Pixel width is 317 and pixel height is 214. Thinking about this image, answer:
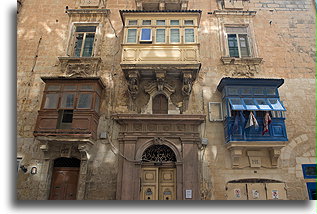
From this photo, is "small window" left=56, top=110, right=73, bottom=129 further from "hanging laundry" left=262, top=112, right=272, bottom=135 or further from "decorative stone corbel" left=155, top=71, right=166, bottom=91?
"hanging laundry" left=262, top=112, right=272, bottom=135

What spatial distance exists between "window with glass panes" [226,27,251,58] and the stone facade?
9.6 inches

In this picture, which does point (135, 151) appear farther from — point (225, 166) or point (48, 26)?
point (48, 26)

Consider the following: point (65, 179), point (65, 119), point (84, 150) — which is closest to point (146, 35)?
point (65, 119)

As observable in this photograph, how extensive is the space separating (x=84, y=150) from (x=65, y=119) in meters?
1.46

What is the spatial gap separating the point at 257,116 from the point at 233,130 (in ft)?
3.72

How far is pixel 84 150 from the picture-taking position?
25.7 ft

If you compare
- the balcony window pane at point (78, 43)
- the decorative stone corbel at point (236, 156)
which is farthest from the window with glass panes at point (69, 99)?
the decorative stone corbel at point (236, 156)

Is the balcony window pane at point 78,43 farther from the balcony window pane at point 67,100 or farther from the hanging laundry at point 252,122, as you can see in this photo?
the hanging laundry at point 252,122

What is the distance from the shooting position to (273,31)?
10.2m

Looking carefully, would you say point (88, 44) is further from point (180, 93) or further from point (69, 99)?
point (180, 93)

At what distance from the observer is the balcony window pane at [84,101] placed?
26.4ft

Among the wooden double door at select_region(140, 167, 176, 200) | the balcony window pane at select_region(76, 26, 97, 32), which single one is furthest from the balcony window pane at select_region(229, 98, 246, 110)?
the balcony window pane at select_region(76, 26, 97, 32)

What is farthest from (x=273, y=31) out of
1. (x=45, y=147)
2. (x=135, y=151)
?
(x=45, y=147)

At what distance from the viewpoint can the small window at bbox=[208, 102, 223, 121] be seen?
8.58m
